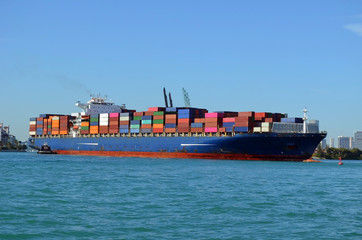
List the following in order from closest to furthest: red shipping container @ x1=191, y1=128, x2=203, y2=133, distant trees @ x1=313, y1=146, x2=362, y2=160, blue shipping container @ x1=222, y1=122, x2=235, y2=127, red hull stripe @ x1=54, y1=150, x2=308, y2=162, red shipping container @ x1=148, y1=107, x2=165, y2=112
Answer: red hull stripe @ x1=54, y1=150, x2=308, y2=162, blue shipping container @ x1=222, y1=122, x2=235, y2=127, red shipping container @ x1=191, y1=128, x2=203, y2=133, red shipping container @ x1=148, y1=107, x2=165, y2=112, distant trees @ x1=313, y1=146, x2=362, y2=160

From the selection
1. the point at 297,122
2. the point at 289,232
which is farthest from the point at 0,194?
the point at 297,122

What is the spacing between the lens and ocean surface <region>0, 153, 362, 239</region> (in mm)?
19406

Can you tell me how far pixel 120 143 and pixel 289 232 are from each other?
2806 inches

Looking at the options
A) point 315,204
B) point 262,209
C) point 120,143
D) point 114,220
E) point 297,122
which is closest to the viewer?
point 114,220

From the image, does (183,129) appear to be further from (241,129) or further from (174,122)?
(241,129)

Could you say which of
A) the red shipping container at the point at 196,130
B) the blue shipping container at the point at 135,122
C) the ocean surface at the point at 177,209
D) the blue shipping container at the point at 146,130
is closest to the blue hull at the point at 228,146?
the blue shipping container at the point at 146,130

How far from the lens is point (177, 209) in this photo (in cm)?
2447

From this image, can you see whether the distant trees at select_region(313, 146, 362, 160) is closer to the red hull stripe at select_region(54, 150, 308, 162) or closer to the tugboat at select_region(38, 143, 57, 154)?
the tugboat at select_region(38, 143, 57, 154)

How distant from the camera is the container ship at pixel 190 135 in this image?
225 ft

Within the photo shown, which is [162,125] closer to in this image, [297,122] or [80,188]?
[297,122]

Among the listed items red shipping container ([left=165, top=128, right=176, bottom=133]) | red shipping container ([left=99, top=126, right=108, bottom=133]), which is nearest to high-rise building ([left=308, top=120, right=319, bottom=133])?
red shipping container ([left=165, top=128, right=176, bottom=133])

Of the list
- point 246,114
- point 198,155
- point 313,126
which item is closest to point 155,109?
point 198,155

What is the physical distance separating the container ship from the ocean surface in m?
30.2

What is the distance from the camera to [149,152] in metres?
83.1
